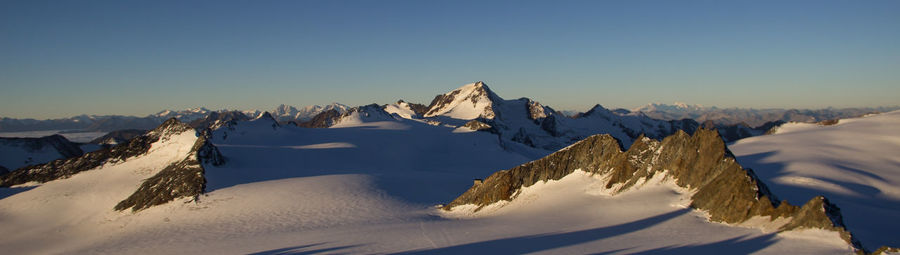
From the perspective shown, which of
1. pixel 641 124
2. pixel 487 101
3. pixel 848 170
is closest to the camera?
pixel 848 170

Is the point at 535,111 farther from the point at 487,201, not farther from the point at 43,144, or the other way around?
the point at 487,201

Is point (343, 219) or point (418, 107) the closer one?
point (343, 219)

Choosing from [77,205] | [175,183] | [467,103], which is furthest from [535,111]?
[77,205]

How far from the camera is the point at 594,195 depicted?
22141mm

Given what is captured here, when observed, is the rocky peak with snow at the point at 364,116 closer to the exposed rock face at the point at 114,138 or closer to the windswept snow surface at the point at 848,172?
the windswept snow surface at the point at 848,172

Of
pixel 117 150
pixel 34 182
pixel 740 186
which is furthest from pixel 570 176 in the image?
pixel 34 182

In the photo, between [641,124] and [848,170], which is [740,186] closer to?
[848,170]

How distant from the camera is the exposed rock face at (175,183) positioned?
3019 cm

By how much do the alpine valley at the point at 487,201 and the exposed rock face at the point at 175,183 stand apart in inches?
5.3

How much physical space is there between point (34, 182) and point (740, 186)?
2007 inches

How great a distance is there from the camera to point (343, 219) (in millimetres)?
24969

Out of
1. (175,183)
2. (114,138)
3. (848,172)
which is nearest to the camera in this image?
(848,172)

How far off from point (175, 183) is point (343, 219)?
1522 cm

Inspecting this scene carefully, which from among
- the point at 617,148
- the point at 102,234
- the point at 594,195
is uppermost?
the point at 617,148
